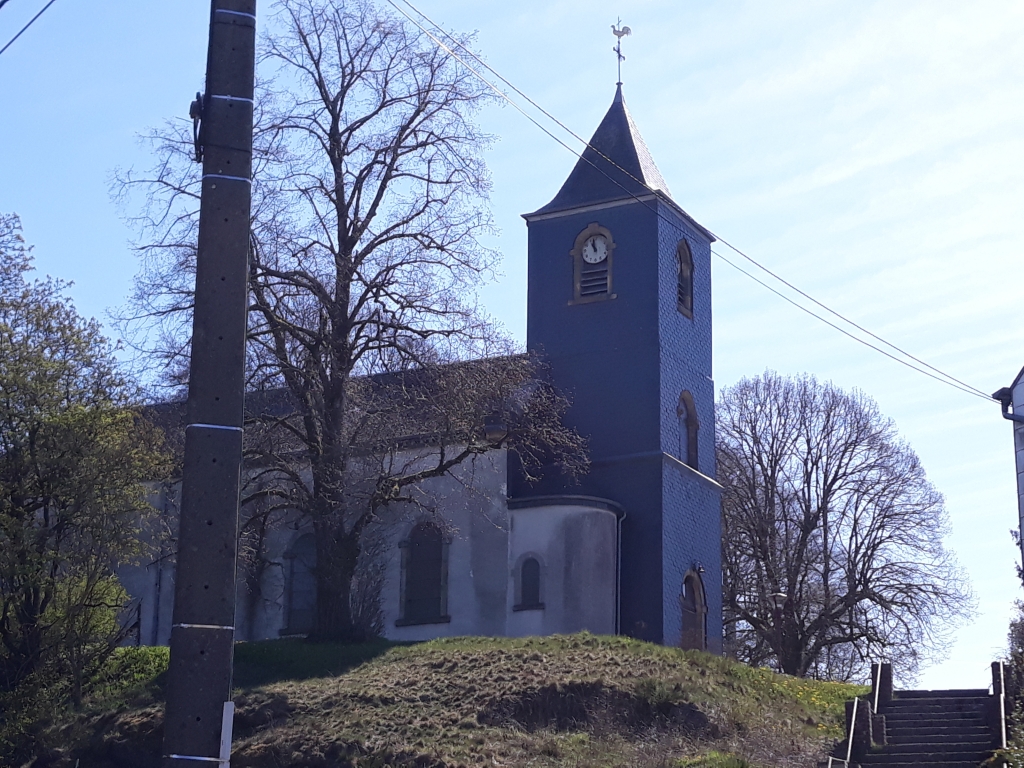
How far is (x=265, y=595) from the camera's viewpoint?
3678 centimetres

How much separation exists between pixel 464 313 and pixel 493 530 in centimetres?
743

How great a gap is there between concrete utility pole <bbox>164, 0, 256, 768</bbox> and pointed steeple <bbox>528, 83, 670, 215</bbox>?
27.8 m

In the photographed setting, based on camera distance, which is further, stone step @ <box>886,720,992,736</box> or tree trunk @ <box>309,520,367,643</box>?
tree trunk @ <box>309,520,367,643</box>

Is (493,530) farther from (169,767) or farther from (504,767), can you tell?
(169,767)

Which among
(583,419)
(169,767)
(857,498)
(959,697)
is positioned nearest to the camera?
(169,767)

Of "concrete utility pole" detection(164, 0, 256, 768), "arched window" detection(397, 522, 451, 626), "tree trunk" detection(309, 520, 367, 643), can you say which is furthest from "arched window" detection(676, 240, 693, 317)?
"concrete utility pole" detection(164, 0, 256, 768)

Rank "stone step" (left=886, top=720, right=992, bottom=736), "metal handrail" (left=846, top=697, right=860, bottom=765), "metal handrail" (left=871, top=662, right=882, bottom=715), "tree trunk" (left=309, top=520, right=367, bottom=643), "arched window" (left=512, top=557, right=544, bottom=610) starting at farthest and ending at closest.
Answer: "arched window" (left=512, top=557, right=544, bottom=610), "tree trunk" (left=309, top=520, right=367, bottom=643), "metal handrail" (left=871, top=662, right=882, bottom=715), "stone step" (left=886, top=720, right=992, bottom=736), "metal handrail" (left=846, top=697, right=860, bottom=765)

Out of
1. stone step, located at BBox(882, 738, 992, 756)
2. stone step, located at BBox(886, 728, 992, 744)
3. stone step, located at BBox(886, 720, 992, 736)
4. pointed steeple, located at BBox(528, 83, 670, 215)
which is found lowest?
stone step, located at BBox(882, 738, 992, 756)

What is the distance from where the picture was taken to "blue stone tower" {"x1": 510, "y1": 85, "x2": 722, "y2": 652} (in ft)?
114

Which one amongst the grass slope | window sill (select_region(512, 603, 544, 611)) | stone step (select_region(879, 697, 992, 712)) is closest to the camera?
the grass slope

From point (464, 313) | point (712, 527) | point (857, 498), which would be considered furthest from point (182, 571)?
point (857, 498)

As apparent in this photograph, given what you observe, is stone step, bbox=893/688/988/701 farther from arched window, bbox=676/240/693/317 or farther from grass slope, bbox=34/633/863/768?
arched window, bbox=676/240/693/317

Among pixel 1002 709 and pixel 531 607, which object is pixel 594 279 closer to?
pixel 531 607

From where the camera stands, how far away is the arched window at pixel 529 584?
33156 millimetres
